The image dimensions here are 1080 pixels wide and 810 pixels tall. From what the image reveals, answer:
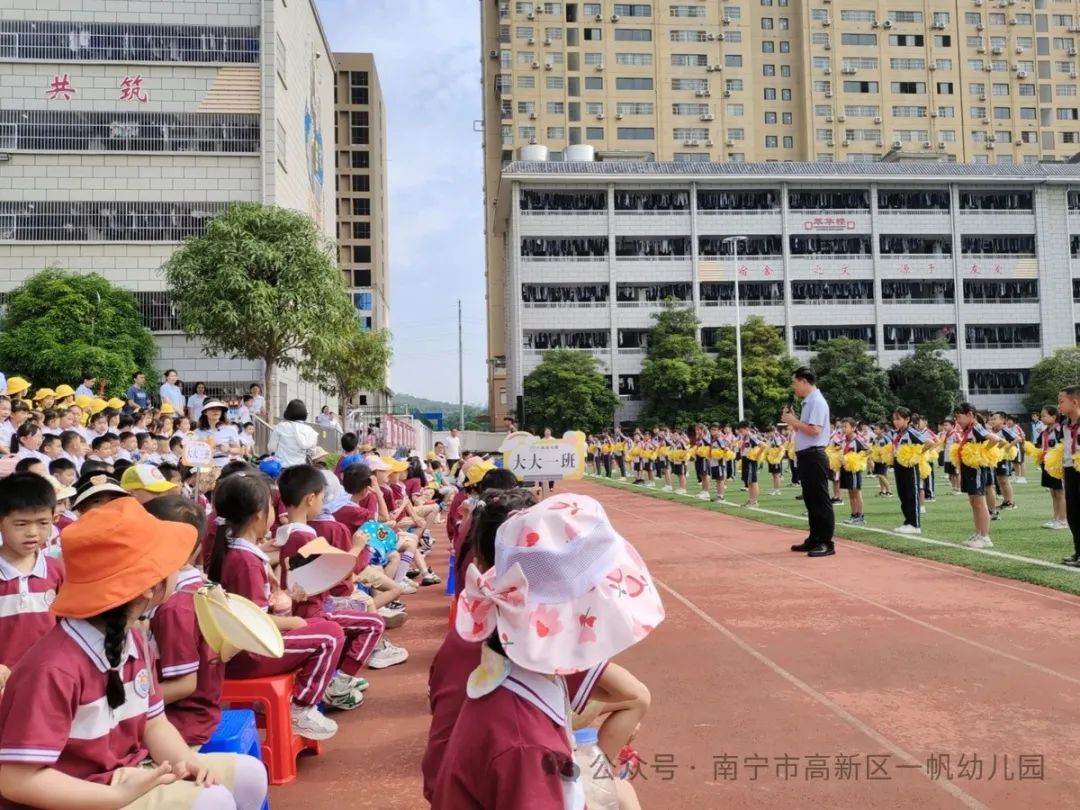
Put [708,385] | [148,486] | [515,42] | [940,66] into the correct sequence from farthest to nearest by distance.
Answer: [940,66] → [515,42] → [708,385] → [148,486]

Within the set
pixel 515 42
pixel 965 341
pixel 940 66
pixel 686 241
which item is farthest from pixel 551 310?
pixel 940 66

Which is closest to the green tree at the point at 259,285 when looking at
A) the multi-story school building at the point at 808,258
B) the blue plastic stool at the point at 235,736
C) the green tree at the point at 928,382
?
the blue plastic stool at the point at 235,736

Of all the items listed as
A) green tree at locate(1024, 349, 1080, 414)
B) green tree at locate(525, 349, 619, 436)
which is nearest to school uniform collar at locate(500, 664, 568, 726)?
green tree at locate(525, 349, 619, 436)

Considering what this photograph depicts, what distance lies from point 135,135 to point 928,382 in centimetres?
3973

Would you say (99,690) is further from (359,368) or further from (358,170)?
(358,170)

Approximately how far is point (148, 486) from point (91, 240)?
29114 mm

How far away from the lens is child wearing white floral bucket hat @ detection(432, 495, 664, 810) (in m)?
1.91

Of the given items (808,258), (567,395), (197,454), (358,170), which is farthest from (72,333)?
(358,170)

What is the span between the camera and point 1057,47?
62.8 meters

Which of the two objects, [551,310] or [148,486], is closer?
[148,486]

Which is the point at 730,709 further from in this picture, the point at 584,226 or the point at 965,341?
the point at 965,341

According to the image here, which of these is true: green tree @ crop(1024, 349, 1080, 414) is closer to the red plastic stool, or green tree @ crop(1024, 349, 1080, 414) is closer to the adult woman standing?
the adult woman standing

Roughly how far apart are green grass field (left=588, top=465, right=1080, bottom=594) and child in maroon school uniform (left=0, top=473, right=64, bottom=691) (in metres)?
7.46

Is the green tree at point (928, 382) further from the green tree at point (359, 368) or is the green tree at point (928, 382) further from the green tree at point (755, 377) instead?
the green tree at point (359, 368)
